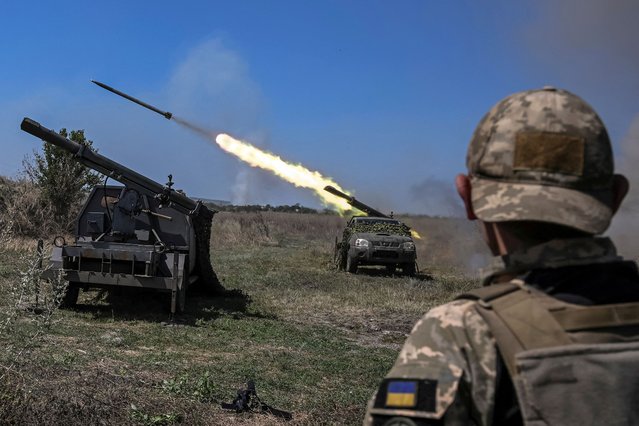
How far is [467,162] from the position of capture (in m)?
1.69

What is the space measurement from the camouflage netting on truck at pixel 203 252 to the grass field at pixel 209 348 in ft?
0.80

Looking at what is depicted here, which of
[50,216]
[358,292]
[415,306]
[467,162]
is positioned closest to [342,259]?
[358,292]

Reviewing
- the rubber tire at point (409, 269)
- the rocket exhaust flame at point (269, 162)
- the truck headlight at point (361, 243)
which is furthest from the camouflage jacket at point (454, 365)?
the rubber tire at point (409, 269)

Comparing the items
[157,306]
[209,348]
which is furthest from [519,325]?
[157,306]

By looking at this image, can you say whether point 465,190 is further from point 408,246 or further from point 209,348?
point 408,246

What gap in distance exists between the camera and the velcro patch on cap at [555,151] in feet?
5.00

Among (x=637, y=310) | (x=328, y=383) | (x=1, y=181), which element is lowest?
(x=328, y=383)

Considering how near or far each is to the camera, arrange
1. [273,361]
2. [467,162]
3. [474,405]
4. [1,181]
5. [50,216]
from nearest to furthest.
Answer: [474,405], [467,162], [273,361], [50,216], [1,181]

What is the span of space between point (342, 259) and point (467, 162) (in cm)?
1907

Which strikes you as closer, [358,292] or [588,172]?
[588,172]

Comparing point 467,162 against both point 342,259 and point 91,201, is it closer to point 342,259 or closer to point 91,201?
point 91,201

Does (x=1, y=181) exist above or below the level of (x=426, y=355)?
above

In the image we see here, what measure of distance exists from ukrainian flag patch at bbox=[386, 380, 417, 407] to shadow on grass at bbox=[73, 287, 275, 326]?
8467 millimetres

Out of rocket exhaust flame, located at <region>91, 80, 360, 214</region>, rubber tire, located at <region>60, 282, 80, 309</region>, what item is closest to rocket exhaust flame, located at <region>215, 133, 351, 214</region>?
rocket exhaust flame, located at <region>91, 80, 360, 214</region>
